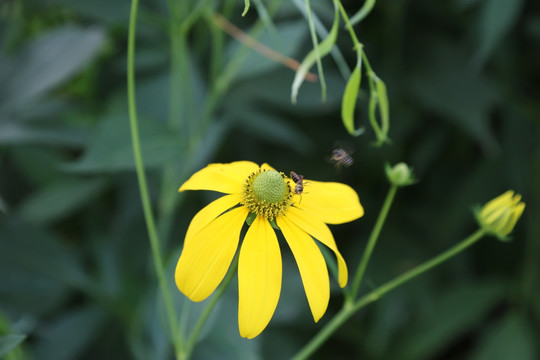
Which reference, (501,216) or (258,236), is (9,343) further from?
(501,216)

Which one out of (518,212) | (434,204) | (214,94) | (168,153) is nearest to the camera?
(518,212)

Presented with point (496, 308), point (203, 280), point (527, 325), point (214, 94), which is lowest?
point (203, 280)

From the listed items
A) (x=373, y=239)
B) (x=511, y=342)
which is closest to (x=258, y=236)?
(x=373, y=239)

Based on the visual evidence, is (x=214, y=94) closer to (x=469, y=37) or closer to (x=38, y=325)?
(x=38, y=325)

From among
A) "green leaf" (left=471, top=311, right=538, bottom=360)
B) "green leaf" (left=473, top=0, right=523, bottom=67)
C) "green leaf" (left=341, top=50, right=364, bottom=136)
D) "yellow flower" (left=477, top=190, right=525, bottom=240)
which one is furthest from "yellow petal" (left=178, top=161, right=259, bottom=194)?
"green leaf" (left=471, top=311, right=538, bottom=360)

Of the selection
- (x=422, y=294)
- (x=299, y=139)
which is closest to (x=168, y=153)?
(x=299, y=139)

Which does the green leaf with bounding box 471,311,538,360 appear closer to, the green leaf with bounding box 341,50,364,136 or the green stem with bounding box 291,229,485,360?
the green stem with bounding box 291,229,485,360

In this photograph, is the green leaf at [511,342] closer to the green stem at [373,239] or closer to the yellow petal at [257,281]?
the green stem at [373,239]

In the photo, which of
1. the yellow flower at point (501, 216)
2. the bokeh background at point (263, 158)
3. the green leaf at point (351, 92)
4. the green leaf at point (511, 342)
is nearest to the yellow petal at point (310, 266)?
the green leaf at point (351, 92)
